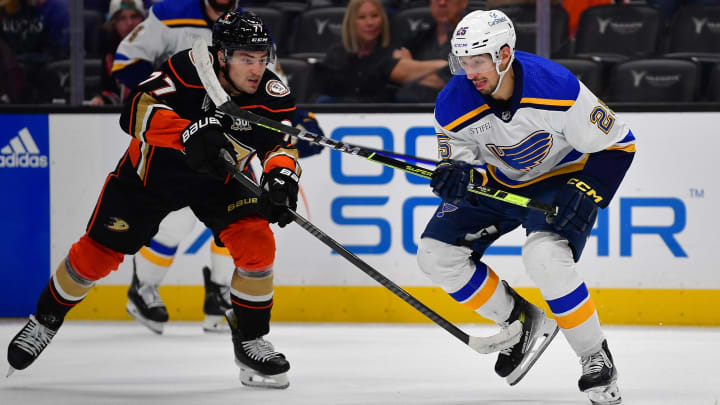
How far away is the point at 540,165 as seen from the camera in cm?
328

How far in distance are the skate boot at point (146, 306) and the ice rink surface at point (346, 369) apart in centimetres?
6

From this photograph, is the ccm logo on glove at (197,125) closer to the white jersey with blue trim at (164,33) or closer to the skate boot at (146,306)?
the white jersey with blue trim at (164,33)

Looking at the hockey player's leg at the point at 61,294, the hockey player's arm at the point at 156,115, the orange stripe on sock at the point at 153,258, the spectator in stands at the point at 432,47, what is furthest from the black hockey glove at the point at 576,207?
the orange stripe on sock at the point at 153,258

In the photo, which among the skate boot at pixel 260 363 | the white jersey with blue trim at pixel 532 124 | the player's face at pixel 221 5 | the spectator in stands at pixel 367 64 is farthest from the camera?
the spectator in stands at pixel 367 64

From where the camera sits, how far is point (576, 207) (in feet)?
10.0

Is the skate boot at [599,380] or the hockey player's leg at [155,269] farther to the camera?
the hockey player's leg at [155,269]

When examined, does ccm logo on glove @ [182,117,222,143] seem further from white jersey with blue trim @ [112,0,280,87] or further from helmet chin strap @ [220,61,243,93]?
white jersey with blue trim @ [112,0,280,87]

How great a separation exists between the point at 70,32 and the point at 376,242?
1727 millimetres

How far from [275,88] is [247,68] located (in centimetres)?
15

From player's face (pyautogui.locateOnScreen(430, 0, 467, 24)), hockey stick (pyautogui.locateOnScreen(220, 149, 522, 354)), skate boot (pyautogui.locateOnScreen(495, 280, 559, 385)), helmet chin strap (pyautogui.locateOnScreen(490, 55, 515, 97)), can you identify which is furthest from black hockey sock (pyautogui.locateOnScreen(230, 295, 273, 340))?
player's face (pyautogui.locateOnScreen(430, 0, 467, 24))

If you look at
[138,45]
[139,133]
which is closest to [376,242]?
[138,45]

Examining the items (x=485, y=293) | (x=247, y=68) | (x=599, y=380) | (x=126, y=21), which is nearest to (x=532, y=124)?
(x=485, y=293)

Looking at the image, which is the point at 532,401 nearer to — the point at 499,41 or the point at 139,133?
the point at 499,41

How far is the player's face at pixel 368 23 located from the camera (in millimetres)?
4836
